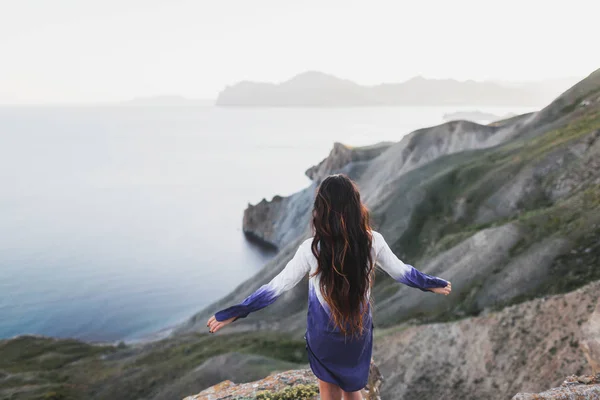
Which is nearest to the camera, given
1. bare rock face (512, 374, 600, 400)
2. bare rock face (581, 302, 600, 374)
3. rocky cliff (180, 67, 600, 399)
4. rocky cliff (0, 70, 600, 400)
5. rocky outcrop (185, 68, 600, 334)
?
bare rock face (512, 374, 600, 400)

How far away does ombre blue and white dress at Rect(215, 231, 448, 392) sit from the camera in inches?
238

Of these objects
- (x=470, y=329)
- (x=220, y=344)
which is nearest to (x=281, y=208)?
(x=220, y=344)

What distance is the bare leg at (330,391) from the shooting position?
6.40m

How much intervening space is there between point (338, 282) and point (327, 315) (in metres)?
0.49

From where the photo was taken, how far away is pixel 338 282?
19.6ft

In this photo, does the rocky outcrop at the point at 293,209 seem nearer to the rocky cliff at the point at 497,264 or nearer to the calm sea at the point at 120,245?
the calm sea at the point at 120,245

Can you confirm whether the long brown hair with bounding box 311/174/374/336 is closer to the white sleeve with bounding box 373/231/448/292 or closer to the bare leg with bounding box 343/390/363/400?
the white sleeve with bounding box 373/231/448/292

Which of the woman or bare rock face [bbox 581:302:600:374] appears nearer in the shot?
the woman

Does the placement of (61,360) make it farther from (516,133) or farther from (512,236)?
(516,133)

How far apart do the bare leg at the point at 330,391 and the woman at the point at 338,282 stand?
1 centimetres

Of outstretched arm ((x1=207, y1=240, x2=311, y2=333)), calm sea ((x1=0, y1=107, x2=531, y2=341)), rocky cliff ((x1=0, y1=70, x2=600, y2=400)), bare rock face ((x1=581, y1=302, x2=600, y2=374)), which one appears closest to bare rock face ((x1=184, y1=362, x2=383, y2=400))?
outstretched arm ((x1=207, y1=240, x2=311, y2=333))

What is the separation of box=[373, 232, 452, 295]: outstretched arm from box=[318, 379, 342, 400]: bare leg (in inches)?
68.7

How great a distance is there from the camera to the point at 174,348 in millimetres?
37188

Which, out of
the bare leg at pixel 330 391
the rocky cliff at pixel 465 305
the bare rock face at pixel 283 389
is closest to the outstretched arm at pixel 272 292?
the bare leg at pixel 330 391
